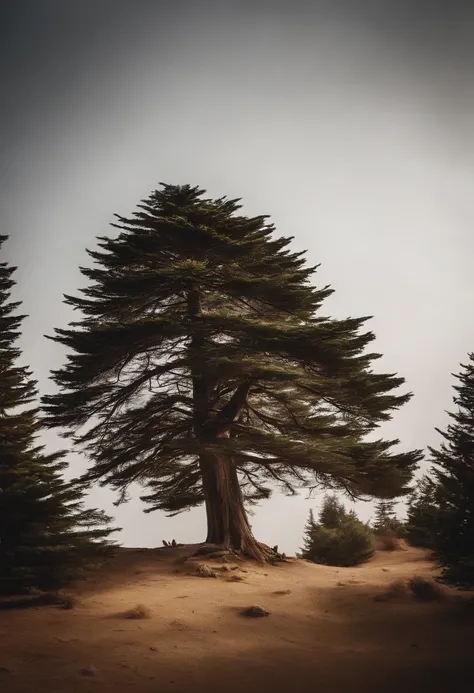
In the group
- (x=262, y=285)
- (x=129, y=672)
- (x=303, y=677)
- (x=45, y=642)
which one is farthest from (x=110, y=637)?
(x=262, y=285)

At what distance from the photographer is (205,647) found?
4848 mm

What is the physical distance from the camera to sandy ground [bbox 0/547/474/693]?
379 cm

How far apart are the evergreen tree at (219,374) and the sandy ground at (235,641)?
355cm

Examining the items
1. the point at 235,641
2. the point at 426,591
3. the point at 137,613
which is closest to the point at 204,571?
the point at 137,613

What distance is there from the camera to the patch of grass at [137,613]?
603 cm

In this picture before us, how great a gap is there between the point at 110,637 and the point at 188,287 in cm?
1070

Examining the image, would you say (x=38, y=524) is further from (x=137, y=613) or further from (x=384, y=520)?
(x=384, y=520)

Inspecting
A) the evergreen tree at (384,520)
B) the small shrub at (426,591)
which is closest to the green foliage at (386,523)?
the evergreen tree at (384,520)

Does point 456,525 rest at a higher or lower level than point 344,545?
higher

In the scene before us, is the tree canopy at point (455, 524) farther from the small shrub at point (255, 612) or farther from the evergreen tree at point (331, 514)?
the evergreen tree at point (331, 514)

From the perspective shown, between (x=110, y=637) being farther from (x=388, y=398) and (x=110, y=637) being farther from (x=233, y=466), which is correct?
(x=388, y=398)

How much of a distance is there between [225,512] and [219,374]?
203 inches

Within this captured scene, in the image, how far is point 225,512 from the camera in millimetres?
12555

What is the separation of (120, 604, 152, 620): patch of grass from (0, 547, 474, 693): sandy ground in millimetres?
145
